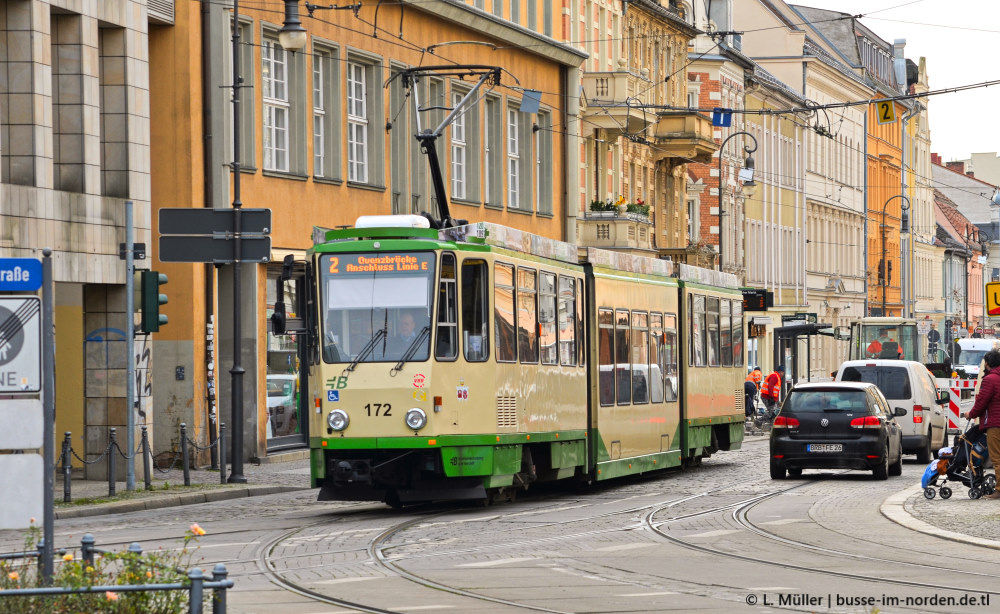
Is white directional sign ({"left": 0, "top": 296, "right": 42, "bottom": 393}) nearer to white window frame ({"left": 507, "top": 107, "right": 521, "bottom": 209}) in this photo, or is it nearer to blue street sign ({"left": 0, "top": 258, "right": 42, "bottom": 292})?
blue street sign ({"left": 0, "top": 258, "right": 42, "bottom": 292})

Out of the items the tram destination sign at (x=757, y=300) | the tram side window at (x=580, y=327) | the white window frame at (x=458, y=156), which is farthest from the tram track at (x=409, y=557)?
the tram destination sign at (x=757, y=300)

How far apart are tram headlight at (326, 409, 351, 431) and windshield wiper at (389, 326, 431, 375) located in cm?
71

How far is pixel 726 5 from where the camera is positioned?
78.3 metres

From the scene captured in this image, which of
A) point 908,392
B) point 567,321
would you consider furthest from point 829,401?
point 908,392

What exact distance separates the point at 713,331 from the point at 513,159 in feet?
55.8

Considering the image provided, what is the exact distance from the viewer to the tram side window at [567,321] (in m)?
23.5

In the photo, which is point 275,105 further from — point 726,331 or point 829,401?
point 829,401

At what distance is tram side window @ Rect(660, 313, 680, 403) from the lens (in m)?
Answer: 28.1

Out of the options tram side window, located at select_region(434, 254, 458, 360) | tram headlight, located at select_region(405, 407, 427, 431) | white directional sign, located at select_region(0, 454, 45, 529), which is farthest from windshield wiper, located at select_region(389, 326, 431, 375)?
white directional sign, located at select_region(0, 454, 45, 529)

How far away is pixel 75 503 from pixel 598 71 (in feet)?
114

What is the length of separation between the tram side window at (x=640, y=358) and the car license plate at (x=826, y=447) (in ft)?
8.44

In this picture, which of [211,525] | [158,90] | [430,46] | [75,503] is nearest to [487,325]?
[211,525]

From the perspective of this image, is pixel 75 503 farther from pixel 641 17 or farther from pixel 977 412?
pixel 641 17

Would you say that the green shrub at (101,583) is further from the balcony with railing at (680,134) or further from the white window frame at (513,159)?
the balcony with railing at (680,134)
